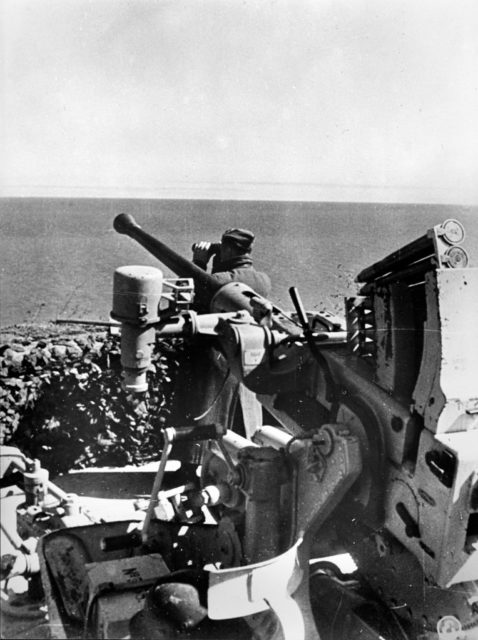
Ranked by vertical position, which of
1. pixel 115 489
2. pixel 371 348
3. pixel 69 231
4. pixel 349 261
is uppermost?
pixel 69 231

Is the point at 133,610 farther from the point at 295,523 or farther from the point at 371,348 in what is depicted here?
the point at 371,348

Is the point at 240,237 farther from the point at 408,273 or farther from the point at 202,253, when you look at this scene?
the point at 408,273

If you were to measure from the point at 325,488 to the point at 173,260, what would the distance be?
4.05 meters

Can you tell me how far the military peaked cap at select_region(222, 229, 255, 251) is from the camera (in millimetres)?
7719

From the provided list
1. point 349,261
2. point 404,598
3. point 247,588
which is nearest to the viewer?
point 247,588

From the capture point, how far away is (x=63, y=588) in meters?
4.57

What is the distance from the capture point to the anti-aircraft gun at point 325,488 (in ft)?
12.2

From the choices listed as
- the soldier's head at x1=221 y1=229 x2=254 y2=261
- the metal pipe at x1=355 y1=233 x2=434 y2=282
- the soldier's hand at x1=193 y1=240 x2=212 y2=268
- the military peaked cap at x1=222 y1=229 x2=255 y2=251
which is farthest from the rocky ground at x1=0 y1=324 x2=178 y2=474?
the metal pipe at x1=355 y1=233 x2=434 y2=282

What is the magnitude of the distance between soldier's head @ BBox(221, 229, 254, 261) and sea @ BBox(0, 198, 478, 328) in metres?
5.96

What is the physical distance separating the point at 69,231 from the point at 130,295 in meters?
45.7

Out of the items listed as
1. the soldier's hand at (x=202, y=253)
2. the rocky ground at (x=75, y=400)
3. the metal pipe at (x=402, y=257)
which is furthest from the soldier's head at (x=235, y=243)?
the metal pipe at (x=402, y=257)

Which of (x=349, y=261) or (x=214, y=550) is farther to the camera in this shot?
(x=349, y=261)

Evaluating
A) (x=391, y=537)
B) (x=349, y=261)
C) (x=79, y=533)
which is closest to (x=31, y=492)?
(x=79, y=533)

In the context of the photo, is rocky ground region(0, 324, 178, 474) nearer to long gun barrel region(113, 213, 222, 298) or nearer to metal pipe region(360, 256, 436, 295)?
long gun barrel region(113, 213, 222, 298)
